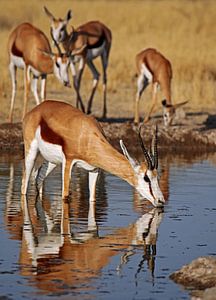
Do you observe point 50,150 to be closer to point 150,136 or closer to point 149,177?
point 149,177

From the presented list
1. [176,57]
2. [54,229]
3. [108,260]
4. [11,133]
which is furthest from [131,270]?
[176,57]

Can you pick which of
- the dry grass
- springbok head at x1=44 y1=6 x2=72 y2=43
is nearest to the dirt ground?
the dry grass

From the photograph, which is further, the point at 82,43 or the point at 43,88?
the point at 82,43

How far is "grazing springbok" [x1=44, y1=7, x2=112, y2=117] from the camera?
17.8 metres

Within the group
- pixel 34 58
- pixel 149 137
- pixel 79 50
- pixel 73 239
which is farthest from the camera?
pixel 79 50

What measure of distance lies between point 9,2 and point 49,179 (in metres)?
29.1

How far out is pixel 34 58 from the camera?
1627 cm

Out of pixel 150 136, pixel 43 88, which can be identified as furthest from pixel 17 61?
pixel 150 136

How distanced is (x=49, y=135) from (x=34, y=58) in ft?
19.6

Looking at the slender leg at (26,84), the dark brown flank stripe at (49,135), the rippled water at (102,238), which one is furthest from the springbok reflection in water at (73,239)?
the slender leg at (26,84)

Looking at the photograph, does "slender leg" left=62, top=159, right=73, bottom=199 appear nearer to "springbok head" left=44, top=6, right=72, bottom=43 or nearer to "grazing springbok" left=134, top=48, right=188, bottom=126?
"grazing springbok" left=134, top=48, right=188, bottom=126

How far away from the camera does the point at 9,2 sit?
40438 millimetres

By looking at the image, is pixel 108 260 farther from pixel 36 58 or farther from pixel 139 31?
pixel 139 31

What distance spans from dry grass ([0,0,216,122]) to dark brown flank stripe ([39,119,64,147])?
653 centimetres
